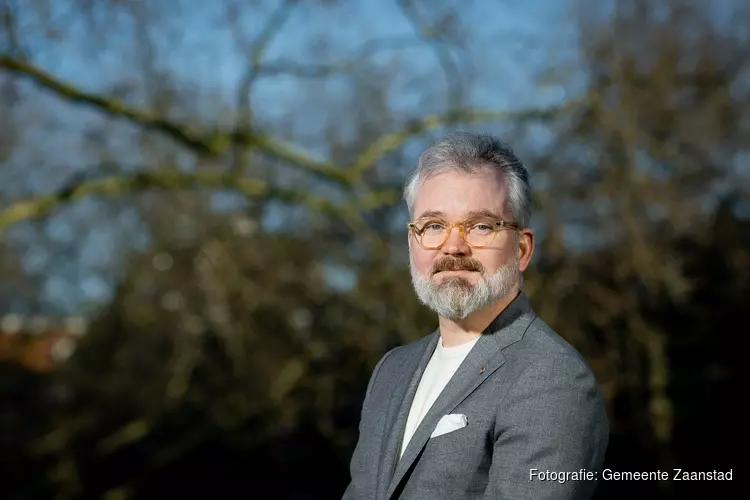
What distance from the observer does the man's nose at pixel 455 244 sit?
168 cm

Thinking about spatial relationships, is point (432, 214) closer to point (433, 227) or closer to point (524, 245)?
point (433, 227)

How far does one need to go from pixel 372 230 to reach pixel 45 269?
255 cm

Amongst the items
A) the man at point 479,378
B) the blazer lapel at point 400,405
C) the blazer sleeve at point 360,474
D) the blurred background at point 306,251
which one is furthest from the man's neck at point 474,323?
the blurred background at point 306,251

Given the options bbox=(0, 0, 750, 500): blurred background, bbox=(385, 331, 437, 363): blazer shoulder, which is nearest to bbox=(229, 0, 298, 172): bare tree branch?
bbox=(0, 0, 750, 500): blurred background

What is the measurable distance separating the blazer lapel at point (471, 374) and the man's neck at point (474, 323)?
0.04ft

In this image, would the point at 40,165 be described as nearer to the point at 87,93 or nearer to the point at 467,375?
the point at 87,93

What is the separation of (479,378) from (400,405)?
22 centimetres

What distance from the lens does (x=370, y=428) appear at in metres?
1.87

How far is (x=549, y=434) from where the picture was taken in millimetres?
1513

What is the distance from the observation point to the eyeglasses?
5.53 ft

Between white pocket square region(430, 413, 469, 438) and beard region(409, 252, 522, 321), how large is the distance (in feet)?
0.64

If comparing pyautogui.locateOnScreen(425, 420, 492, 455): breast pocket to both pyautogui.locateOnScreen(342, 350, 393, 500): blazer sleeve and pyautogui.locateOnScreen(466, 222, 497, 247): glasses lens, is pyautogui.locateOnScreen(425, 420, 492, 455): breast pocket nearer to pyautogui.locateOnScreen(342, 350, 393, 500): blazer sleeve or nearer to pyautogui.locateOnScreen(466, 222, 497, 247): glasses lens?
pyautogui.locateOnScreen(342, 350, 393, 500): blazer sleeve

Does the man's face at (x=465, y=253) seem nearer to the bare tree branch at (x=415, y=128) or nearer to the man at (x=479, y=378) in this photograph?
the man at (x=479, y=378)

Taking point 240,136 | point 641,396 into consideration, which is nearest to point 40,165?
point 240,136
